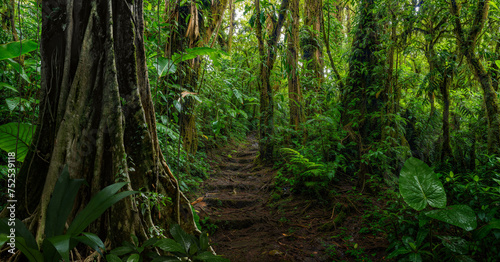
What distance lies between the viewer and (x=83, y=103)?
205 centimetres

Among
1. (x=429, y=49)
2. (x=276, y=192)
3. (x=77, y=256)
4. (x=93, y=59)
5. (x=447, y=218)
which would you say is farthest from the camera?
(x=276, y=192)

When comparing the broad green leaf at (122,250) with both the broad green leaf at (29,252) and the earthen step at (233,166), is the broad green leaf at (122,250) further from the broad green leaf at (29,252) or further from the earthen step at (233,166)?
the earthen step at (233,166)

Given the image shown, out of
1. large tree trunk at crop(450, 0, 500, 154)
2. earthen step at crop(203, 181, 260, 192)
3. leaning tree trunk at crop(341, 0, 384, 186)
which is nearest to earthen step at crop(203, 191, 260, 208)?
earthen step at crop(203, 181, 260, 192)

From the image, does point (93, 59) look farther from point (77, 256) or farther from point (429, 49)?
point (429, 49)

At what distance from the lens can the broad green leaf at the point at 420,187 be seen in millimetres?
2113

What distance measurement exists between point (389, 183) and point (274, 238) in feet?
6.61

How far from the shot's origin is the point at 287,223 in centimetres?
353

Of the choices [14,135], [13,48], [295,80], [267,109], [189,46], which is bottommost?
[14,135]

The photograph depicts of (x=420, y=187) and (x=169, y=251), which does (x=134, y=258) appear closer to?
(x=169, y=251)

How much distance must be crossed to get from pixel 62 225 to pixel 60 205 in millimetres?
129

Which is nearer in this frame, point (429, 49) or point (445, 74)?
point (445, 74)

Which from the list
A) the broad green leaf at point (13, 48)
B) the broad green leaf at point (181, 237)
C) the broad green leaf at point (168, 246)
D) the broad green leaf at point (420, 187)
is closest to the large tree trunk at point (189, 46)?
the broad green leaf at point (13, 48)

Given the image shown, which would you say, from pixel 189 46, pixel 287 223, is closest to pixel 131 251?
pixel 287 223

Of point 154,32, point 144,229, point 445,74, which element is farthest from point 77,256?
point 445,74
